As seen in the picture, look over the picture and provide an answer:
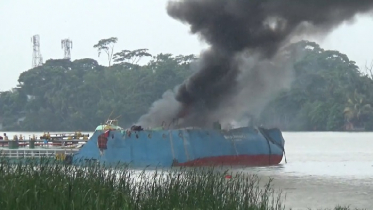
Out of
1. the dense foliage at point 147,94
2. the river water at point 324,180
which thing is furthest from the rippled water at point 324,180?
the dense foliage at point 147,94

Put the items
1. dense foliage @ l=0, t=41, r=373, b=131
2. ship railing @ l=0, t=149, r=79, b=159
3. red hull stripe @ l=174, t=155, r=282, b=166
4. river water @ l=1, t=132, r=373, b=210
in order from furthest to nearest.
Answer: dense foliage @ l=0, t=41, r=373, b=131 < ship railing @ l=0, t=149, r=79, b=159 < red hull stripe @ l=174, t=155, r=282, b=166 < river water @ l=1, t=132, r=373, b=210

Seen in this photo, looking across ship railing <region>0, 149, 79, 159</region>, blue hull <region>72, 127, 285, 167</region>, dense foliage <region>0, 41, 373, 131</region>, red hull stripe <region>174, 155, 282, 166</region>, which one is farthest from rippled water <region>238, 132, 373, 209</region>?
dense foliage <region>0, 41, 373, 131</region>

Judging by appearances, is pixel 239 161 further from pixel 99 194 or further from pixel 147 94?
pixel 147 94

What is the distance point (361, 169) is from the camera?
143 ft

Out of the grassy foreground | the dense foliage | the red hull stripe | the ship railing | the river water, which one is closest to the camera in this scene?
the grassy foreground

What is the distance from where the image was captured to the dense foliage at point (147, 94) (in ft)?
329

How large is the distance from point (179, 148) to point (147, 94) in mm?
54123

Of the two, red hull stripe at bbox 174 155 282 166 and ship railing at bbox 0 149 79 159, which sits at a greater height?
ship railing at bbox 0 149 79 159

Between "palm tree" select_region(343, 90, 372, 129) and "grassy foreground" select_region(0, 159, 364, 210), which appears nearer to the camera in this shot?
"grassy foreground" select_region(0, 159, 364, 210)

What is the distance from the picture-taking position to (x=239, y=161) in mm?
42844

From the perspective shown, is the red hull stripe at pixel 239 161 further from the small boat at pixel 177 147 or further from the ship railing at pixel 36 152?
the ship railing at pixel 36 152

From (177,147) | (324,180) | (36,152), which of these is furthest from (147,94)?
(324,180)

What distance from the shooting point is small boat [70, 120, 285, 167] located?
135 ft

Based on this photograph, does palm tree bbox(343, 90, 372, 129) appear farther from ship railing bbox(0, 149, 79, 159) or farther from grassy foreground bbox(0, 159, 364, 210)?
grassy foreground bbox(0, 159, 364, 210)
